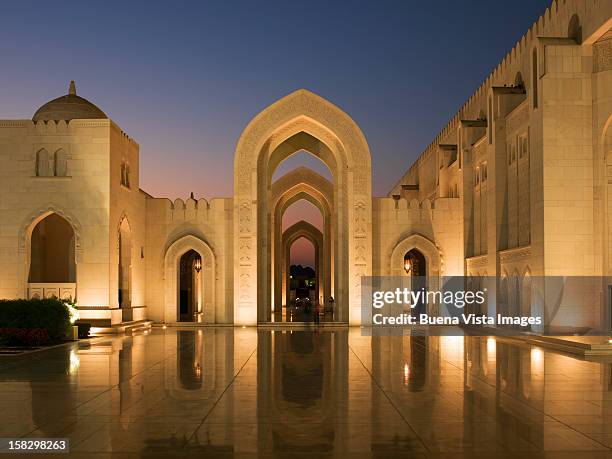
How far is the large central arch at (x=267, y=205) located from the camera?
2309 centimetres

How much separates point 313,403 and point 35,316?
10033mm

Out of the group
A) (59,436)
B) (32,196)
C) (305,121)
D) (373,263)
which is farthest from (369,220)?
(59,436)

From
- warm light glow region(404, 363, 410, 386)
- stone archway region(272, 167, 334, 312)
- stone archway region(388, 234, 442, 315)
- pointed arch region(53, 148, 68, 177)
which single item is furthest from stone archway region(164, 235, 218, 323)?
warm light glow region(404, 363, 410, 386)

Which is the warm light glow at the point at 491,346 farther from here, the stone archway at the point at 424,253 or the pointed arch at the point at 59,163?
the pointed arch at the point at 59,163

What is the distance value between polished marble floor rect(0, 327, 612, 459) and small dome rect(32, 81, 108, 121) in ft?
36.4

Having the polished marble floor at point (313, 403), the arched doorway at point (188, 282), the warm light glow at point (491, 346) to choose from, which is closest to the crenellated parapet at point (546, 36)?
the warm light glow at point (491, 346)

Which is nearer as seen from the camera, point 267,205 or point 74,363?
point 74,363

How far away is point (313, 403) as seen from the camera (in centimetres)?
813

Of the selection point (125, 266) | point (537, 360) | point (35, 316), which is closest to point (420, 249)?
point (125, 266)

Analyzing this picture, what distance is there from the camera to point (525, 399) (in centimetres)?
827

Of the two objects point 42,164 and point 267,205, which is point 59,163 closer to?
point 42,164

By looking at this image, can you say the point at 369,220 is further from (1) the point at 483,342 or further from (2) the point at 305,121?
(1) the point at 483,342

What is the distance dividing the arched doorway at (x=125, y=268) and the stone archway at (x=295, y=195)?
8631 mm

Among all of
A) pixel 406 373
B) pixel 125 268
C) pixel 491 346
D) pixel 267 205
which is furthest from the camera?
pixel 267 205
